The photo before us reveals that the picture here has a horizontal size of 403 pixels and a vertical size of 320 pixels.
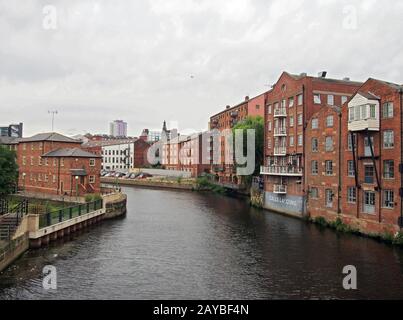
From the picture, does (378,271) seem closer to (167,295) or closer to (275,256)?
(275,256)

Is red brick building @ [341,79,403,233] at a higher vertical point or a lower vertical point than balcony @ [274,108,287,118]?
lower

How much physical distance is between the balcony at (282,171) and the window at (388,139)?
14273mm

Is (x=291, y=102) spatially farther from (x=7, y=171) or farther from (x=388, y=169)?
(x=7, y=171)

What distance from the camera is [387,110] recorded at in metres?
32.7

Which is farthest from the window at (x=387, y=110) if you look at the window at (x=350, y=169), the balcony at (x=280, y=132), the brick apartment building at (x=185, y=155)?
the brick apartment building at (x=185, y=155)

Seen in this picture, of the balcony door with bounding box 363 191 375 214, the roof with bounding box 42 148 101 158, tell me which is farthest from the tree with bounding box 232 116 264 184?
the balcony door with bounding box 363 191 375 214

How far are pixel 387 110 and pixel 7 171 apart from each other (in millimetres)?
30553

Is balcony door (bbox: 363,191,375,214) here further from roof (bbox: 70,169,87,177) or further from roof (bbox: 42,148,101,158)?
roof (bbox: 42,148,101,158)

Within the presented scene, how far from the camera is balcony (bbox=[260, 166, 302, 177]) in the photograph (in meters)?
47.0

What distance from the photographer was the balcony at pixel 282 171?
1850 inches

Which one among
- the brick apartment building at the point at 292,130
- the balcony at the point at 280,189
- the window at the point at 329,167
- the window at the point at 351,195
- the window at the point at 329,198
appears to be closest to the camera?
the window at the point at 351,195

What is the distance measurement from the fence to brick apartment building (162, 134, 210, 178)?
59724 mm

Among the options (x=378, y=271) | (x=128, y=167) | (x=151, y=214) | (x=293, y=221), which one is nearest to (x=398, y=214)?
(x=378, y=271)

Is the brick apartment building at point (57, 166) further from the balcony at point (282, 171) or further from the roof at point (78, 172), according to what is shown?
the balcony at point (282, 171)
